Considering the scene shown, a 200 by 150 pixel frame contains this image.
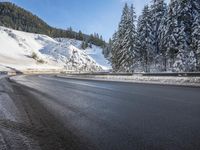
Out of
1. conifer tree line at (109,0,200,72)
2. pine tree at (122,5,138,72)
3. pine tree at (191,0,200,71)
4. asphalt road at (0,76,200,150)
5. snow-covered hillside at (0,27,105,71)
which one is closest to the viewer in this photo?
asphalt road at (0,76,200,150)

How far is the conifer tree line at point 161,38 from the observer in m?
37.2

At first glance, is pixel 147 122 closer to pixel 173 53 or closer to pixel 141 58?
pixel 173 53

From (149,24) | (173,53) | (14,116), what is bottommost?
(14,116)

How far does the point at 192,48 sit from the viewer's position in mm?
37406

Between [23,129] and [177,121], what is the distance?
344 centimetres

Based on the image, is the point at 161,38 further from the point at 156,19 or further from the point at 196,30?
the point at 196,30

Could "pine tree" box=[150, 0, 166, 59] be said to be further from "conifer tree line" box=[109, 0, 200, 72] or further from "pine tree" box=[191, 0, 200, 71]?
"pine tree" box=[191, 0, 200, 71]

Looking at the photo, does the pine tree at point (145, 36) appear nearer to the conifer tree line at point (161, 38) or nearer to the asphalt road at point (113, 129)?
the conifer tree line at point (161, 38)

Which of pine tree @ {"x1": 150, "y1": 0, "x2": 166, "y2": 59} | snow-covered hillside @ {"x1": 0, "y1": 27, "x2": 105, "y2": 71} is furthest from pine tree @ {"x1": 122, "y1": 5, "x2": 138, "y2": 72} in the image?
snow-covered hillside @ {"x1": 0, "y1": 27, "x2": 105, "y2": 71}

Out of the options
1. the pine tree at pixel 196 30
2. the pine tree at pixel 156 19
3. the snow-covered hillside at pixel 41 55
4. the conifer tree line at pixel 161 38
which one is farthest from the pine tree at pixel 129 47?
the snow-covered hillside at pixel 41 55

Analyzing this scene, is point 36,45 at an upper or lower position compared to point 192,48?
upper

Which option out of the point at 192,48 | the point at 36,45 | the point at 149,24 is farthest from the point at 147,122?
the point at 36,45

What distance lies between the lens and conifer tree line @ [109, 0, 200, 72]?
37219mm

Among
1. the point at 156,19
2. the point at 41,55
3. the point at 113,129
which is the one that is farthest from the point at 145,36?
the point at 41,55
